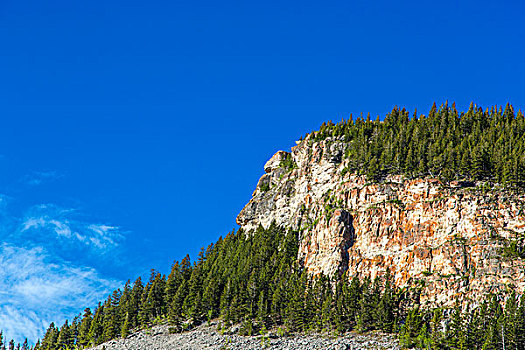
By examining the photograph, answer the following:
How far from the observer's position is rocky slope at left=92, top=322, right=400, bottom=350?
126938 mm

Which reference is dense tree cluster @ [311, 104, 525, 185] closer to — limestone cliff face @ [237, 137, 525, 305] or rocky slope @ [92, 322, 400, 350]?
limestone cliff face @ [237, 137, 525, 305]

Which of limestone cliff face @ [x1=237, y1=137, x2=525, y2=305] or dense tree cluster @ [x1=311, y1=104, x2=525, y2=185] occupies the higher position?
dense tree cluster @ [x1=311, y1=104, x2=525, y2=185]

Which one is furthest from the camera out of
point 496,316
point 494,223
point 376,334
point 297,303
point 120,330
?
point 120,330

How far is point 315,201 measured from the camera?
182250 millimetres

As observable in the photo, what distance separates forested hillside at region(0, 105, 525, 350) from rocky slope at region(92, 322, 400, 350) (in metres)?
3.54

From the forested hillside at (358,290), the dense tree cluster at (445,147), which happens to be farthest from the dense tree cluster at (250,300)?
the dense tree cluster at (445,147)

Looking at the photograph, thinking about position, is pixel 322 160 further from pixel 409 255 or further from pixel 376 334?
pixel 376 334

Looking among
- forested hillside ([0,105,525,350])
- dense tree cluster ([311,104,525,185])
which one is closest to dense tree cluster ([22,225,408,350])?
forested hillside ([0,105,525,350])

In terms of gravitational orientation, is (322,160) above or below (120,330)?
above

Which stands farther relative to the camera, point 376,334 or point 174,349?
point 174,349

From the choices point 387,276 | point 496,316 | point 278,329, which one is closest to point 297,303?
point 278,329

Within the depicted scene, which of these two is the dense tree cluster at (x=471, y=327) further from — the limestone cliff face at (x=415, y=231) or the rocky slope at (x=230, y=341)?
the rocky slope at (x=230, y=341)

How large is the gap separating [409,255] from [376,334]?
82.3 feet

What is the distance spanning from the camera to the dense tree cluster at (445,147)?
6004 inches
